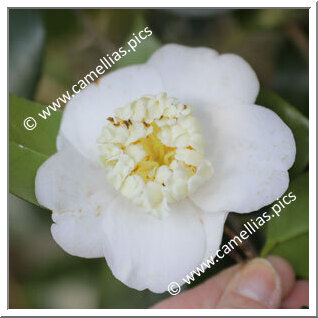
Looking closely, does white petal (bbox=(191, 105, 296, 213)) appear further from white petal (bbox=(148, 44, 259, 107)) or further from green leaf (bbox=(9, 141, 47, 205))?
green leaf (bbox=(9, 141, 47, 205))

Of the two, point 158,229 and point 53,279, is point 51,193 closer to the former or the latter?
point 158,229

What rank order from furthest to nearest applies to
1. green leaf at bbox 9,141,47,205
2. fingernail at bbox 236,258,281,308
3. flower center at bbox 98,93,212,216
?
fingernail at bbox 236,258,281,308
green leaf at bbox 9,141,47,205
flower center at bbox 98,93,212,216

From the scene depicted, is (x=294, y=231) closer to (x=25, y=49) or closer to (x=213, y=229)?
(x=213, y=229)

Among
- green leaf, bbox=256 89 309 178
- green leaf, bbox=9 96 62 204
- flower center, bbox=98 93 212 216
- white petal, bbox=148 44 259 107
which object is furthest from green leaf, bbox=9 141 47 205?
green leaf, bbox=256 89 309 178

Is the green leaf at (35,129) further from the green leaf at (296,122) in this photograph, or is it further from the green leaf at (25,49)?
the green leaf at (296,122)

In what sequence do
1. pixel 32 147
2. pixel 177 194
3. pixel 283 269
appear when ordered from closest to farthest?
pixel 177 194, pixel 32 147, pixel 283 269

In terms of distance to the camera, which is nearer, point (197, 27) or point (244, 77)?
point (244, 77)

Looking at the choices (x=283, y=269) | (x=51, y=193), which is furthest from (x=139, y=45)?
(x=283, y=269)
